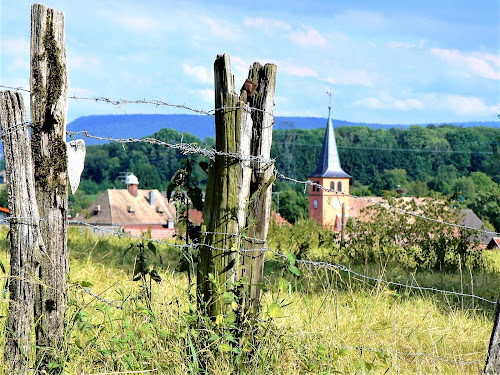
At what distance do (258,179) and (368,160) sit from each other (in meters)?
112

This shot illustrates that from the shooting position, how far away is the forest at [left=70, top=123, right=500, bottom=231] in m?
89.7

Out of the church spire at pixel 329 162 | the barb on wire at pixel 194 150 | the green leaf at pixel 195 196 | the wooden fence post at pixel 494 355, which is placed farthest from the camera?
the church spire at pixel 329 162

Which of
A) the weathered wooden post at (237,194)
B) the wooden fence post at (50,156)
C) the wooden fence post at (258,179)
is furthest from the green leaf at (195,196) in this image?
the wooden fence post at (50,156)

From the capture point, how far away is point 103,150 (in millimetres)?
95625

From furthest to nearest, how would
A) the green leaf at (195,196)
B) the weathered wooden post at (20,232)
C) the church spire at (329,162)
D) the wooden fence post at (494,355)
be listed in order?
the church spire at (329,162), the green leaf at (195,196), the wooden fence post at (494,355), the weathered wooden post at (20,232)

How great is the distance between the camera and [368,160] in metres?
113

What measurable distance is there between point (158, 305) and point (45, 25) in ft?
6.37

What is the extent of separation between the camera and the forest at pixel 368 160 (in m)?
89.7

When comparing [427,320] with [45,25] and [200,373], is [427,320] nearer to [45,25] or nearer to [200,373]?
[200,373]

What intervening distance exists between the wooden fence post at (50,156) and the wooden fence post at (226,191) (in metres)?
0.89

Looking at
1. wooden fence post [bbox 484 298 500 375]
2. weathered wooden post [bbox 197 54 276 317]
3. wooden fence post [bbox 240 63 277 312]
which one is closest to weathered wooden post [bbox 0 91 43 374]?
weathered wooden post [bbox 197 54 276 317]

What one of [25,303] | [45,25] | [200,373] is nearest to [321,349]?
[200,373]

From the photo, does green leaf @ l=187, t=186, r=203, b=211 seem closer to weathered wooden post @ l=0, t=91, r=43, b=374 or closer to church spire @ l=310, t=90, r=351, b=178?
weathered wooden post @ l=0, t=91, r=43, b=374

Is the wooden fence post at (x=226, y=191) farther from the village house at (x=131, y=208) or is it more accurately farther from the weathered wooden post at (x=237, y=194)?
the village house at (x=131, y=208)
